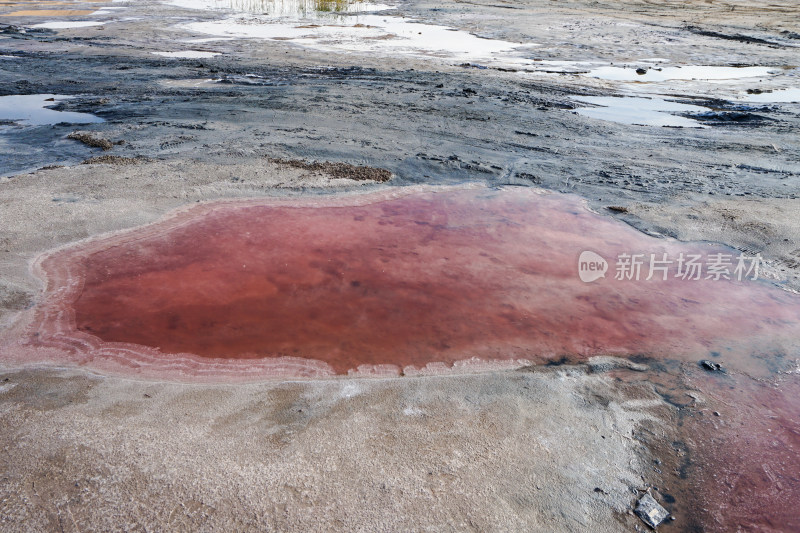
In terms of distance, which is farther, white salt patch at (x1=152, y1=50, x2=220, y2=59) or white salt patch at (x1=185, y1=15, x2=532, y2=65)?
white salt patch at (x1=185, y1=15, x2=532, y2=65)

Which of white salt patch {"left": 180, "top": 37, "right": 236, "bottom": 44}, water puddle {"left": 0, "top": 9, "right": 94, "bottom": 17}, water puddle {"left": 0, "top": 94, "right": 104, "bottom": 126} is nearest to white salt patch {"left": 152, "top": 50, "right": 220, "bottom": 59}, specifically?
white salt patch {"left": 180, "top": 37, "right": 236, "bottom": 44}

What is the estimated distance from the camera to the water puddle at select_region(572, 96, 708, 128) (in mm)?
9398

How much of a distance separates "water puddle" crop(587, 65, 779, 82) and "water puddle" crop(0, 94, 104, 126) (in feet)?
34.0

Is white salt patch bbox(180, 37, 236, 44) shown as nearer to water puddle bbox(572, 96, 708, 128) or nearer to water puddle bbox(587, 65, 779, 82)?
water puddle bbox(587, 65, 779, 82)

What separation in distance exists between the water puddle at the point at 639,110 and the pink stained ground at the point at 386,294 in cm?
420

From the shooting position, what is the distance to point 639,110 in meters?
10.1

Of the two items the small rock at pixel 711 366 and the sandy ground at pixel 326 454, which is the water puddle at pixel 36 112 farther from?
the small rock at pixel 711 366

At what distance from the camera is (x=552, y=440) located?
314cm

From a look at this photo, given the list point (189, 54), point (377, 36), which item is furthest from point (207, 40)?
point (377, 36)

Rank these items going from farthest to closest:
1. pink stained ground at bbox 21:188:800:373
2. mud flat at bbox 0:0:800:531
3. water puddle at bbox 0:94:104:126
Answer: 1. water puddle at bbox 0:94:104:126
2. pink stained ground at bbox 21:188:800:373
3. mud flat at bbox 0:0:800:531

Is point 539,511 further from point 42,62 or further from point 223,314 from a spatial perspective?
point 42,62

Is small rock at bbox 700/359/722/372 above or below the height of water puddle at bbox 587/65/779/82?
below

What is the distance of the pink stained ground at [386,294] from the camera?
13.4 feet

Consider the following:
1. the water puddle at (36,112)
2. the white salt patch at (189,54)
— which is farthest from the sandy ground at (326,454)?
the white salt patch at (189,54)
